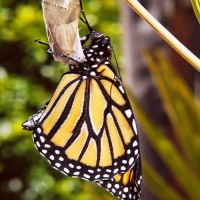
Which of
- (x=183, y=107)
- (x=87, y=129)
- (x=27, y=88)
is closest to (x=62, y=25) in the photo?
(x=87, y=129)

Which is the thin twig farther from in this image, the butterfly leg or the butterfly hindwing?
the butterfly hindwing

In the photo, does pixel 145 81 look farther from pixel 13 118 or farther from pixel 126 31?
pixel 13 118

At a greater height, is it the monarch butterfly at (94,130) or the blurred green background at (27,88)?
the monarch butterfly at (94,130)

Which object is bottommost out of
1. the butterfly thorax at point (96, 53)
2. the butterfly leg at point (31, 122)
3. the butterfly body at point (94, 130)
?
the butterfly body at point (94, 130)

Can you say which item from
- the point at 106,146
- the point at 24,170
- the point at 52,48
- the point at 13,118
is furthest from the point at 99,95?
the point at 24,170

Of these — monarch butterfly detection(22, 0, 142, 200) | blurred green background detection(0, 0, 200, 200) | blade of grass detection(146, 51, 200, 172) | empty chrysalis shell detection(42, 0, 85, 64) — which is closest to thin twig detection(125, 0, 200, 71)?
empty chrysalis shell detection(42, 0, 85, 64)

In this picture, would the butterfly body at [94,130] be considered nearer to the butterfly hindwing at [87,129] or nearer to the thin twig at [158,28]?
the butterfly hindwing at [87,129]

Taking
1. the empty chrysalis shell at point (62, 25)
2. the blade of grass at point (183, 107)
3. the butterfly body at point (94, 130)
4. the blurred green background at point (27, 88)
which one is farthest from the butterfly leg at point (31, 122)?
the blurred green background at point (27, 88)
